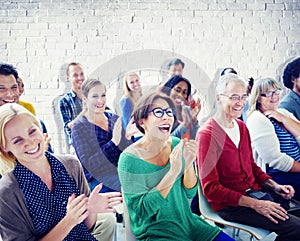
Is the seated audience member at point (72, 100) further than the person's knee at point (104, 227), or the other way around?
the seated audience member at point (72, 100)

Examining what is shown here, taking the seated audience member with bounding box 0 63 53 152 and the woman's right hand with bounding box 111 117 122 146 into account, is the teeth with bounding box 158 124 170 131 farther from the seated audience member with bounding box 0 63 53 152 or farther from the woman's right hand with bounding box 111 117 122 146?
the seated audience member with bounding box 0 63 53 152

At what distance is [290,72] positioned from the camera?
6.04 ft

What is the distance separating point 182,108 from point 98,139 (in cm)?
→ 33

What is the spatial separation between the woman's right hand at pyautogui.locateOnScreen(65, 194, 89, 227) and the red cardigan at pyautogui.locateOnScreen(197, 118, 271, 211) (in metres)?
0.47

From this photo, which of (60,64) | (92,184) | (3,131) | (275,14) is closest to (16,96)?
(3,131)

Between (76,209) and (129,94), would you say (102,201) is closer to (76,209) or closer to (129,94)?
(76,209)

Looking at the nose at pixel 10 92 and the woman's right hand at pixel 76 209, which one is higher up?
the nose at pixel 10 92

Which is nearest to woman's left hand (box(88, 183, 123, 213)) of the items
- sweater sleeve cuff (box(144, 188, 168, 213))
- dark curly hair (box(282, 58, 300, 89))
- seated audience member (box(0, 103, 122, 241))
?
seated audience member (box(0, 103, 122, 241))

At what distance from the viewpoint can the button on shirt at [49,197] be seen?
107cm

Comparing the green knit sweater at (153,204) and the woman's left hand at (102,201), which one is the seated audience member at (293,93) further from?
the woman's left hand at (102,201)

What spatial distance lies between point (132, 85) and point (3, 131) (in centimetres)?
49

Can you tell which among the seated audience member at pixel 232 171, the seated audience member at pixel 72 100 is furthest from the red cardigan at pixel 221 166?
the seated audience member at pixel 72 100

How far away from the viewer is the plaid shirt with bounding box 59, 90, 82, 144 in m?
1.59

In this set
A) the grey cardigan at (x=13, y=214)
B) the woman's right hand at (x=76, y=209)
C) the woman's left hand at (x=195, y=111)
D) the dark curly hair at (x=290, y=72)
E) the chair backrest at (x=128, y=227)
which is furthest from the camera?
the dark curly hair at (x=290, y=72)
